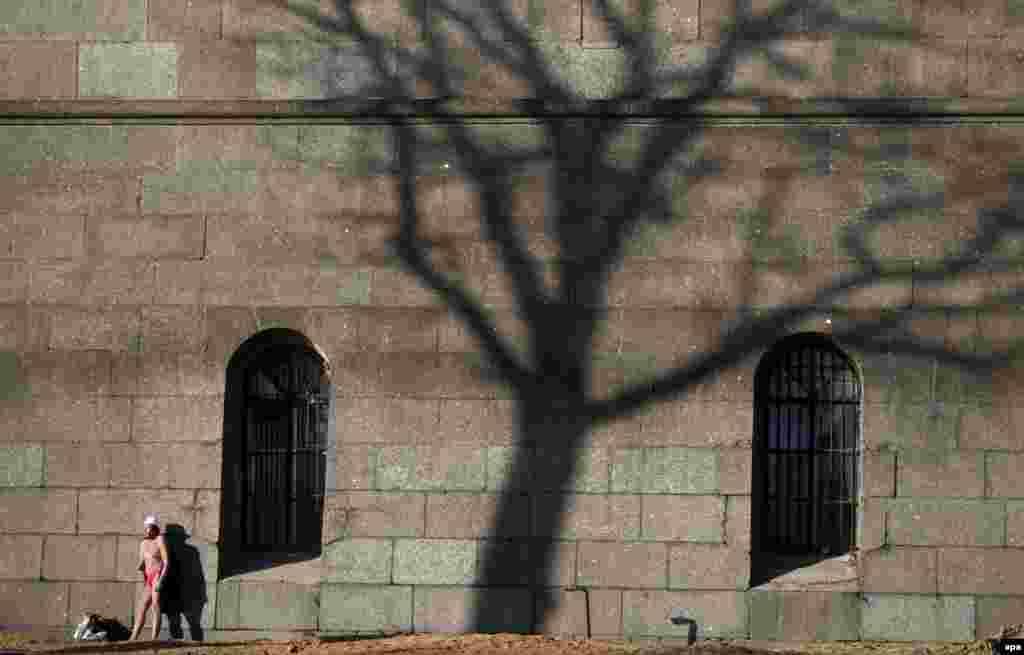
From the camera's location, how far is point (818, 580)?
17547 mm

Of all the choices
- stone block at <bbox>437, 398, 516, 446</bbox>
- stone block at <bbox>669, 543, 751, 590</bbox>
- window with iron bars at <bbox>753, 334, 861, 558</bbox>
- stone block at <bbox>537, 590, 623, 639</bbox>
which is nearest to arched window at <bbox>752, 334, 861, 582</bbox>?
window with iron bars at <bbox>753, 334, 861, 558</bbox>

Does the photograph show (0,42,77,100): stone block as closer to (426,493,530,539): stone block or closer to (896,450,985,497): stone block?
(426,493,530,539): stone block

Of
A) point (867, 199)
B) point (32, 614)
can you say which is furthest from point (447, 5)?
point (32, 614)

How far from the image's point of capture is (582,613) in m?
17.6

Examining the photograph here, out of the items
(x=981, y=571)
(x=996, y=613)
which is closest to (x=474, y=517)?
(x=981, y=571)

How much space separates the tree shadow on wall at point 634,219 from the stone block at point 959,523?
1229mm

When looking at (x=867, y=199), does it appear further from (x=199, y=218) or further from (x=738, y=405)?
(x=199, y=218)

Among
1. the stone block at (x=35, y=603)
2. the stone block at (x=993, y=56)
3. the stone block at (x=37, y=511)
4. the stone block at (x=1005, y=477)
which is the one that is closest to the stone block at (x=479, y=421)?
the stone block at (x=37, y=511)

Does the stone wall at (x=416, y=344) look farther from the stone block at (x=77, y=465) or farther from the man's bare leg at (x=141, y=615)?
the man's bare leg at (x=141, y=615)

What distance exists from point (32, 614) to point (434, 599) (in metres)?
3.79

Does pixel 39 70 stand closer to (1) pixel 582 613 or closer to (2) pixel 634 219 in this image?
(2) pixel 634 219

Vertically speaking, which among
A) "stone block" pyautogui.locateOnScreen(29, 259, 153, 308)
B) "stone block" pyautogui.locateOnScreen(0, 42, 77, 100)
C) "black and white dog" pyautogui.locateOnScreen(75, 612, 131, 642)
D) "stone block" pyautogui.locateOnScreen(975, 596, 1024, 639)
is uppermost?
"stone block" pyautogui.locateOnScreen(0, 42, 77, 100)

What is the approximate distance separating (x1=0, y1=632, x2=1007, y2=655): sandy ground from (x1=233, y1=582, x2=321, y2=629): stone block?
0.83 ft

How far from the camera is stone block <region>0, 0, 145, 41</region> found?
1819 cm
